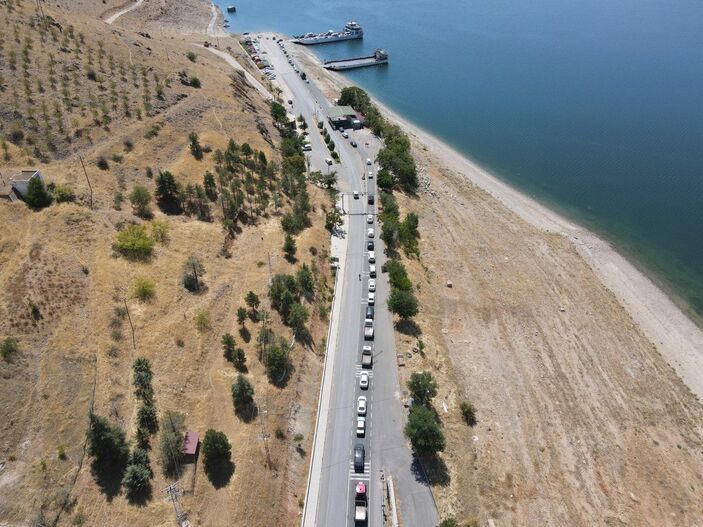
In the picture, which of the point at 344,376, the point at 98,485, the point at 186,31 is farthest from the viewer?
the point at 186,31

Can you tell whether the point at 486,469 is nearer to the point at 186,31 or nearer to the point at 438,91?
the point at 438,91

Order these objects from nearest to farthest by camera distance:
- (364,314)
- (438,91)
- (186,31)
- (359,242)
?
1. (364,314)
2. (359,242)
3. (438,91)
4. (186,31)

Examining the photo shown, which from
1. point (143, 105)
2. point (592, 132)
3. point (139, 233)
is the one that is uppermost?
point (592, 132)

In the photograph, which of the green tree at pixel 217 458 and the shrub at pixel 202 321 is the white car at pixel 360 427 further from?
the shrub at pixel 202 321

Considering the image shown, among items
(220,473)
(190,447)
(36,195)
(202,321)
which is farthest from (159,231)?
(220,473)

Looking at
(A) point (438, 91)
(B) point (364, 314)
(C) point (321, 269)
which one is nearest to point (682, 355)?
(B) point (364, 314)

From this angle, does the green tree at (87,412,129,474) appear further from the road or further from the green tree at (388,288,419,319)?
the green tree at (388,288,419,319)

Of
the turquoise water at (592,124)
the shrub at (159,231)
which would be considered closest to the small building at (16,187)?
the shrub at (159,231)
